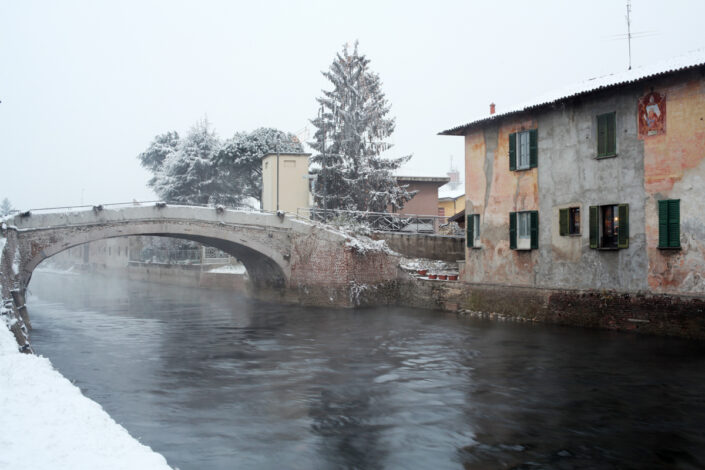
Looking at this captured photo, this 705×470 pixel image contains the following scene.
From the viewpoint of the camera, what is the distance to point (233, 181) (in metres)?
43.1

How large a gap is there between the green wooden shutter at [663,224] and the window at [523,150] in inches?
174

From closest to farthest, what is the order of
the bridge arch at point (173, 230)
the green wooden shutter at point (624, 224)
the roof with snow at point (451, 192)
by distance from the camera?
the green wooden shutter at point (624, 224)
the bridge arch at point (173, 230)
the roof with snow at point (451, 192)

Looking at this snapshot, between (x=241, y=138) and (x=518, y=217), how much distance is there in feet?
85.6

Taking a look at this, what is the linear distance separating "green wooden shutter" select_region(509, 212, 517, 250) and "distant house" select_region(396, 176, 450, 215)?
15.1 meters

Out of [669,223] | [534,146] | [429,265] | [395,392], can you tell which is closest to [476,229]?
[534,146]

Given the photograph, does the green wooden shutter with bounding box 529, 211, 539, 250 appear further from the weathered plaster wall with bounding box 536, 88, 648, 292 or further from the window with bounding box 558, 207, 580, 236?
the window with bounding box 558, 207, 580, 236

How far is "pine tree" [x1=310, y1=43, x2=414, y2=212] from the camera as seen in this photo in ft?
106

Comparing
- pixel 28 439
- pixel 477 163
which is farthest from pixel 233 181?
pixel 28 439

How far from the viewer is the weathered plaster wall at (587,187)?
1636 cm

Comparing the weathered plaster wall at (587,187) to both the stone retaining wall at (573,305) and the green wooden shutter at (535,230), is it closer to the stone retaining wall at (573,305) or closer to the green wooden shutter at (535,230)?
the green wooden shutter at (535,230)

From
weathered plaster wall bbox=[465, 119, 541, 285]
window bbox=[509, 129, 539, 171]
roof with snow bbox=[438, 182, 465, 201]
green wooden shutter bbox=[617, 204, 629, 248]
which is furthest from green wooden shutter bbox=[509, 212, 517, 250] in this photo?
roof with snow bbox=[438, 182, 465, 201]

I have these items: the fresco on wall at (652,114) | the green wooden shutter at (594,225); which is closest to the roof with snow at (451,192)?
the green wooden shutter at (594,225)

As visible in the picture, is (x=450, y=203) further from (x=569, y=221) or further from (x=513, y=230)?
(x=569, y=221)

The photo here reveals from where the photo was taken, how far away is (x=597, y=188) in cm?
1731
